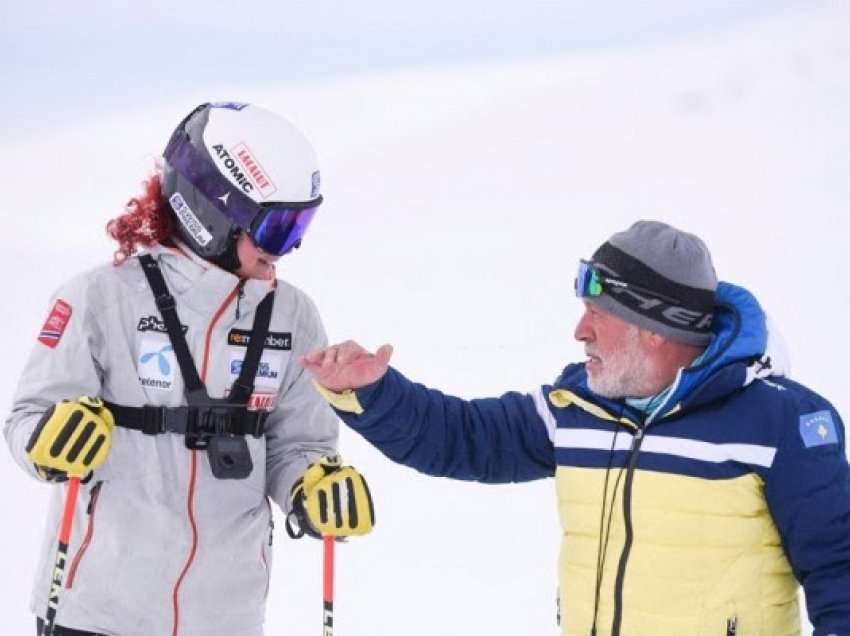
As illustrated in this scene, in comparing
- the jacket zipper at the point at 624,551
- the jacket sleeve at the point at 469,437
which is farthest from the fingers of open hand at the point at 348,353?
the jacket zipper at the point at 624,551

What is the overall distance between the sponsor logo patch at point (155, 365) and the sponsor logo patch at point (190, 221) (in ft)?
0.70

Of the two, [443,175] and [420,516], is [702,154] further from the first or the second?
[420,516]

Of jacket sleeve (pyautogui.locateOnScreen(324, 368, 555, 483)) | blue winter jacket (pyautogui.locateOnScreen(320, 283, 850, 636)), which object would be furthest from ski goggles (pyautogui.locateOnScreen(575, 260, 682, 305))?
jacket sleeve (pyautogui.locateOnScreen(324, 368, 555, 483))

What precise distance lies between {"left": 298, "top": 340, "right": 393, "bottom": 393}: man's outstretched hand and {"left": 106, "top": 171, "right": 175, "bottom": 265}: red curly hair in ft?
1.35

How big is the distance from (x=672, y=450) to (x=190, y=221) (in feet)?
3.32

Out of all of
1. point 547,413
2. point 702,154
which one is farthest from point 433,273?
point 547,413

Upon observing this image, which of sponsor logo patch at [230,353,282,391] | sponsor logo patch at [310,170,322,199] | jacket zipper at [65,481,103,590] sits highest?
sponsor logo patch at [310,170,322,199]

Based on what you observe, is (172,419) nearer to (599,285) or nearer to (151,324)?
(151,324)

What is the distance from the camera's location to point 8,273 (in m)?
5.54

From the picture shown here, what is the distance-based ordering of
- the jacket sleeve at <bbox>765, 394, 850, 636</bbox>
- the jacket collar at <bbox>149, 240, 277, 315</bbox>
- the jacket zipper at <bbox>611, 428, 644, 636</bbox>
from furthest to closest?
the jacket collar at <bbox>149, 240, 277, 315</bbox> → the jacket zipper at <bbox>611, 428, 644, 636</bbox> → the jacket sleeve at <bbox>765, 394, 850, 636</bbox>

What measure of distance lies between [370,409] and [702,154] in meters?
3.48

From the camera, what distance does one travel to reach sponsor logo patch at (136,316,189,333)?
8.39ft

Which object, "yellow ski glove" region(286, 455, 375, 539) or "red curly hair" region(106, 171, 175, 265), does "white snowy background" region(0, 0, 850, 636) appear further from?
"red curly hair" region(106, 171, 175, 265)

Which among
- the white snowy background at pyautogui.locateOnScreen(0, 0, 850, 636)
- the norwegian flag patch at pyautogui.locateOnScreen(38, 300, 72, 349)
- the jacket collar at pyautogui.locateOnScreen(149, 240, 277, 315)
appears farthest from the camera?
the white snowy background at pyautogui.locateOnScreen(0, 0, 850, 636)
